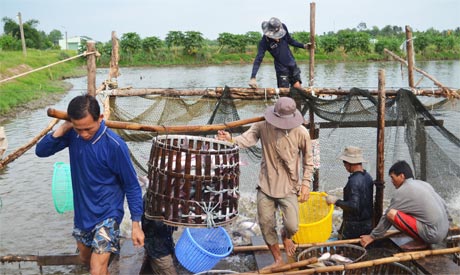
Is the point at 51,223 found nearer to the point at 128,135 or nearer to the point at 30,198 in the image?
the point at 30,198

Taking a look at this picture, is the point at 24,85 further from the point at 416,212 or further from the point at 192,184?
the point at 416,212

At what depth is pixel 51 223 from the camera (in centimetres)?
798

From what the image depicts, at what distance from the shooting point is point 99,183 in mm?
3428

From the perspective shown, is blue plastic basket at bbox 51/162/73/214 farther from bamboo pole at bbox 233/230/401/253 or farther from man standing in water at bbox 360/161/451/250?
man standing in water at bbox 360/161/451/250

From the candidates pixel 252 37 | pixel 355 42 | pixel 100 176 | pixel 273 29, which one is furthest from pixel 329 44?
pixel 100 176

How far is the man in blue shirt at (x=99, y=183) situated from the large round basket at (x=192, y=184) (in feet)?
1.00

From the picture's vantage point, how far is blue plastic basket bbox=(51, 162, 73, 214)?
5.73m

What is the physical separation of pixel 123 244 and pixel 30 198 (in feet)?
15.9

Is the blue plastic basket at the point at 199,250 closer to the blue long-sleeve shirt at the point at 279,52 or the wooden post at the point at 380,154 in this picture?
the wooden post at the point at 380,154

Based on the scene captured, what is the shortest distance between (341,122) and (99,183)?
151 inches

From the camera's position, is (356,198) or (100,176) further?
(356,198)

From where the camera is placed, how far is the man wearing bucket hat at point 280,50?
6962 millimetres

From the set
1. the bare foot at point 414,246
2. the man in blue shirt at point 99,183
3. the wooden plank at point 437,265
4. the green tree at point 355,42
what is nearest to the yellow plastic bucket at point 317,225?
the bare foot at point 414,246

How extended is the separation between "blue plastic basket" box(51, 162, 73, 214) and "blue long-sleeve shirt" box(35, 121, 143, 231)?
2350 millimetres
